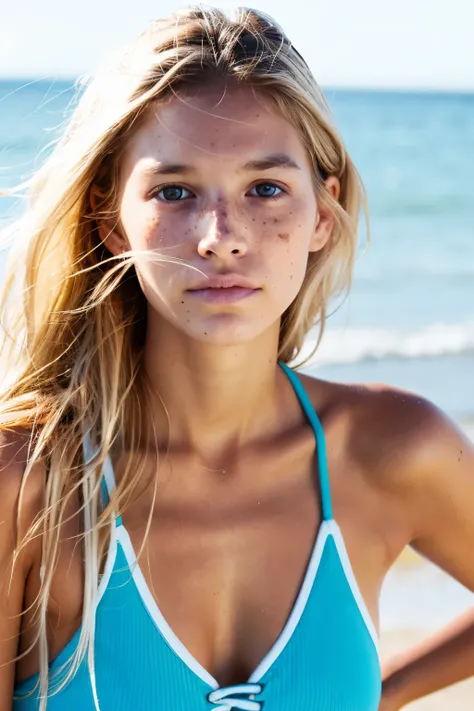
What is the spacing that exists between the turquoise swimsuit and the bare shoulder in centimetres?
24

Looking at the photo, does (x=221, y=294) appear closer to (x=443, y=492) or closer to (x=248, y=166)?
(x=248, y=166)

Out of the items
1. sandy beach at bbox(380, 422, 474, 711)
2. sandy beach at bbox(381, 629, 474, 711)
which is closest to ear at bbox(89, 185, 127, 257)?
sandy beach at bbox(381, 629, 474, 711)

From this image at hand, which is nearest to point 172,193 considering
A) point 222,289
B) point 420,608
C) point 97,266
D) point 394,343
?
point 222,289

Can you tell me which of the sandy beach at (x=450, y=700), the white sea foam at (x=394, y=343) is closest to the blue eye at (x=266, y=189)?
the sandy beach at (x=450, y=700)

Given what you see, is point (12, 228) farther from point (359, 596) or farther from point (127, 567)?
point (359, 596)

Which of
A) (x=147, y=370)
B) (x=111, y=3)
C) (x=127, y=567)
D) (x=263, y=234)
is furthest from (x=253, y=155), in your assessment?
(x=111, y=3)

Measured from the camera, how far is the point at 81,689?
2084mm

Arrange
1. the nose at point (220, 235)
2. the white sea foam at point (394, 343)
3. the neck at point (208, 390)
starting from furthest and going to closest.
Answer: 1. the white sea foam at point (394, 343)
2. the neck at point (208, 390)
3. the nose at point (220, 235)

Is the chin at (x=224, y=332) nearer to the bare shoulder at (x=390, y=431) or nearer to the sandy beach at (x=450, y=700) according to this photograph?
the bare shoulder at (x=390, y=431)

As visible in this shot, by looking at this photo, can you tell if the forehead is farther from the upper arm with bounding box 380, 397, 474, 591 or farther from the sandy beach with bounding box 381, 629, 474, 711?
the sandy beach with bounding box 381, 629, 474, 711

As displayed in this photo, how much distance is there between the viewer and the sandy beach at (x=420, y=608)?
3602mm

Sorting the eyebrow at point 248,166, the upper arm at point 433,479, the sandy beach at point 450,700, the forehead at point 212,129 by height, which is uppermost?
the forehead at point 212,129

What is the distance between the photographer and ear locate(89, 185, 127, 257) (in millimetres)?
2260

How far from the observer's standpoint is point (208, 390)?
2.28m
